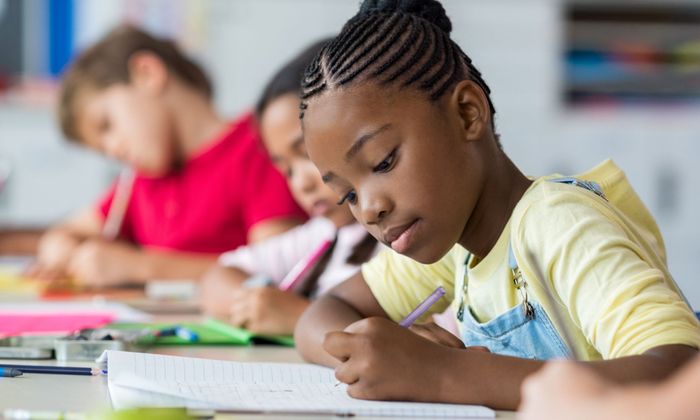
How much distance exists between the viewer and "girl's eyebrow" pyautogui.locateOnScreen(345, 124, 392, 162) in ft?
2.31

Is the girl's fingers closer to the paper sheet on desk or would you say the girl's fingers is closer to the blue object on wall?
the paper sheet on desk

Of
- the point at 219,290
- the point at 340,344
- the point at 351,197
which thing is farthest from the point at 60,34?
the point at 340,344

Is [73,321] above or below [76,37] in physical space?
Result: below

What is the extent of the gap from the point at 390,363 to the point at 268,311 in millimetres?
470

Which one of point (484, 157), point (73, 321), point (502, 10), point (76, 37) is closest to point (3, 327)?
point (73, 321)

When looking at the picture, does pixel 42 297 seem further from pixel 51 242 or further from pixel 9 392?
pixel 9 392

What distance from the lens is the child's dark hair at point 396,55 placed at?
724 mm

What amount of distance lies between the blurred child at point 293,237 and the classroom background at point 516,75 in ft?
7.25

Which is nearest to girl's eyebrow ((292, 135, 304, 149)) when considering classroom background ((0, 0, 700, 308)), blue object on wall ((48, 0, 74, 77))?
classroom background ((0, 0, 700, 308))

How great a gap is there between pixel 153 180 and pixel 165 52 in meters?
0.28

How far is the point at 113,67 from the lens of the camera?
79.1 inches

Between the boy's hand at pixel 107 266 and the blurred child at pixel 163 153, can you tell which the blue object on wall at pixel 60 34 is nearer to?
the blurred child at pixel 163 153

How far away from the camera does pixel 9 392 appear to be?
683 millimetres

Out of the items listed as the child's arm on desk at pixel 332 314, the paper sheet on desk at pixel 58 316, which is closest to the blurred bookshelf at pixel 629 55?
the paper sheet on desk at pixel 58 316
